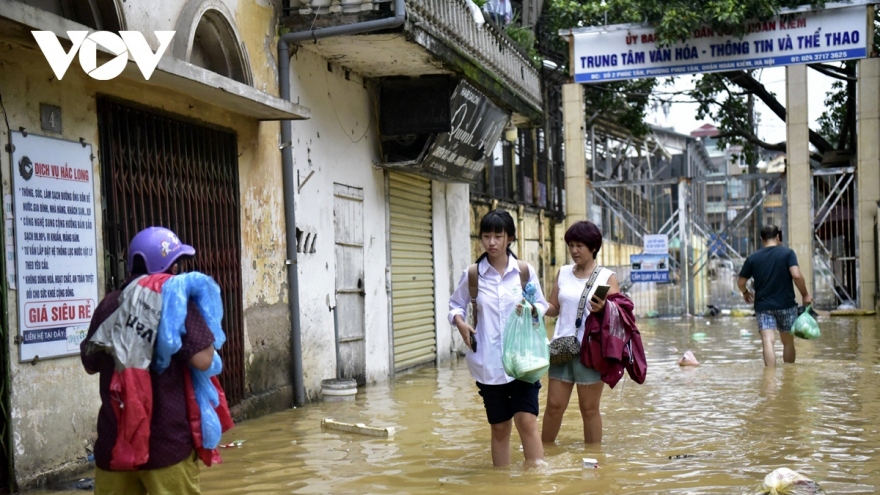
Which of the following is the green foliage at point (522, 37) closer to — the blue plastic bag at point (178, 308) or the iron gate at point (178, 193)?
the iron gate at point (178, 193)

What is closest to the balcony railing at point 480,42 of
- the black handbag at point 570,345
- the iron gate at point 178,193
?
the iron gate at point 178,193

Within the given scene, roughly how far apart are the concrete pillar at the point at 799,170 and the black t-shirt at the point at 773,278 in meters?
9.34

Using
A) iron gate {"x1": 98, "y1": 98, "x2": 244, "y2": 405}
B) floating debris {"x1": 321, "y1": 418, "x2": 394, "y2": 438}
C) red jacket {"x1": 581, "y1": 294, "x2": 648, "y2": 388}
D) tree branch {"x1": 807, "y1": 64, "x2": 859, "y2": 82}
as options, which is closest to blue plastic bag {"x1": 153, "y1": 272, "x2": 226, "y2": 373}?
red jacket {"x1": 581, "y1": 294, "x2": 648, "y2": 388}

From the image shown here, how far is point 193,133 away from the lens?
8523 mm

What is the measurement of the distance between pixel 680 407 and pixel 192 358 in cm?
619

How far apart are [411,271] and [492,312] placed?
8.04 meters

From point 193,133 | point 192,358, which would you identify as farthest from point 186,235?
point 192,358

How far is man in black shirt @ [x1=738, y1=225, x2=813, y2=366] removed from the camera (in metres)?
11.1

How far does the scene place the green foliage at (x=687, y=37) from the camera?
1892 cm

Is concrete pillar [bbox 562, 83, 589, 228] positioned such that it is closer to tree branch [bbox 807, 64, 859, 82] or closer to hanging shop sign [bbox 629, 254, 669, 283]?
hanging shop sign [bbox 629, 254, 669, 283]

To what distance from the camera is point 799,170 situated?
20.2 metres

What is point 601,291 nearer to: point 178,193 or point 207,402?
point 207,402

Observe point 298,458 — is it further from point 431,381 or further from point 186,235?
point 431,381

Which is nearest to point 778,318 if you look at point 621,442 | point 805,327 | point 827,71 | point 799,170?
point 805,327
